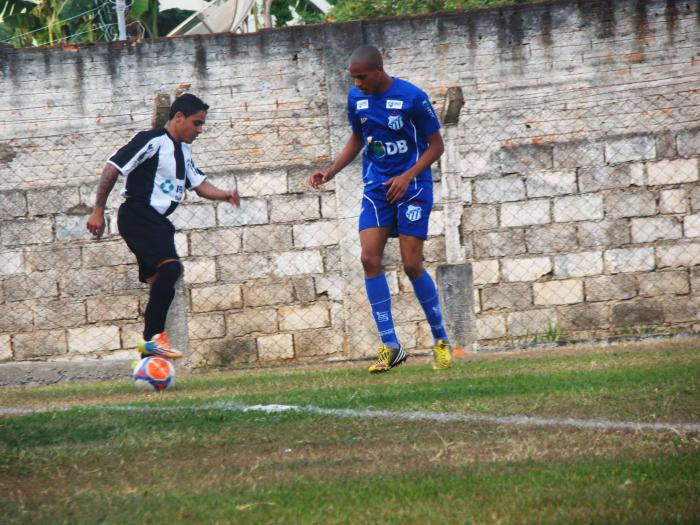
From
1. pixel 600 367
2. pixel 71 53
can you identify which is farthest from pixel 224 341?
pixel 600 367

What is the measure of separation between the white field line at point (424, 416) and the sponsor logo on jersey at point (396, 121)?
90.8 inches

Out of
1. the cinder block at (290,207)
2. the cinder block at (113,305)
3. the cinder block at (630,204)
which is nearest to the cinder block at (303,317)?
the cinder block at (290,207)

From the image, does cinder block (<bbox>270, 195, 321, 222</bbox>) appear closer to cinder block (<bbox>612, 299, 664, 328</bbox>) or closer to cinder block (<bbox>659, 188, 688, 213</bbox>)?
cinder block (<bbox>612, 299, 664, 328</bbox>)

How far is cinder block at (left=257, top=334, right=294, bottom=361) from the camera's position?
11.7 metres

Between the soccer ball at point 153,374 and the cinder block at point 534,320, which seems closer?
the soccer ball at point 153,374

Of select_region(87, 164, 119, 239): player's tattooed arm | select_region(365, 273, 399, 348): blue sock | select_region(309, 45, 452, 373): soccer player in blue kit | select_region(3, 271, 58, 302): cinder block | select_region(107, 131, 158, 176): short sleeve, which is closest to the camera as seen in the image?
select_region(309, 45, 452, 373): soccer player in blue kit

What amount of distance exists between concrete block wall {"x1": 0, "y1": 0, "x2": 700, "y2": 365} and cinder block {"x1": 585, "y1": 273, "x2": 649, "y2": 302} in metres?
0.02

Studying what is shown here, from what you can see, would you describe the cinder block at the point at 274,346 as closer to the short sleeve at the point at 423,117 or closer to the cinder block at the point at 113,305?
the cinder block at the point at 113,305

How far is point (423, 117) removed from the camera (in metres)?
7.80

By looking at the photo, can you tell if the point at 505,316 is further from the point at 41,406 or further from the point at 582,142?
the point at 41,406

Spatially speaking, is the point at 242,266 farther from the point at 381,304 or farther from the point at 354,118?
the point at 354,118

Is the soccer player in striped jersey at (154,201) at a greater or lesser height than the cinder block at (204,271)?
greater

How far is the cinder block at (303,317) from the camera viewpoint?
38.4ft

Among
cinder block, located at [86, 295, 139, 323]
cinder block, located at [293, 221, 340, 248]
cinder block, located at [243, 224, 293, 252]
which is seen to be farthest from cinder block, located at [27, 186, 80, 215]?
cinder block, located at [293, 221, 340, 248]
